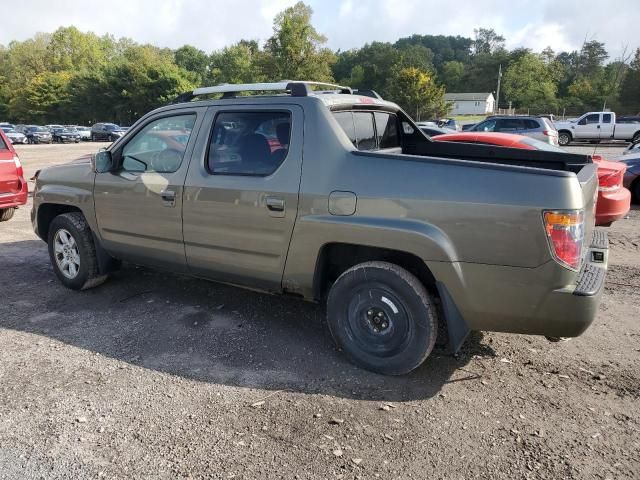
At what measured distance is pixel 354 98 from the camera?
4090 millimetres

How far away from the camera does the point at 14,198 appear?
823cm

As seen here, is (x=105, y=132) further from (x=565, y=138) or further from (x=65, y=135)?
(x=565, y=138)

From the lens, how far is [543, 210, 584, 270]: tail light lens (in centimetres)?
277

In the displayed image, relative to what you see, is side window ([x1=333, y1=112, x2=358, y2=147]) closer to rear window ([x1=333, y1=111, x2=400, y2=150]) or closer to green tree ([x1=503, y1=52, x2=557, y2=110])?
rear window ([x1=333, y1=111, x2=400, y2=150])

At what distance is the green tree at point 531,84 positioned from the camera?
69.6 m

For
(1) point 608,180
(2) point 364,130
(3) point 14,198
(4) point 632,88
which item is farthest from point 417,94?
(2) point 364,130

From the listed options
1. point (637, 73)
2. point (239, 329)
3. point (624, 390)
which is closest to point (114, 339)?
point (239, 329)

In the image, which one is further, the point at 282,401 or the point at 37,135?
the point at 37,135

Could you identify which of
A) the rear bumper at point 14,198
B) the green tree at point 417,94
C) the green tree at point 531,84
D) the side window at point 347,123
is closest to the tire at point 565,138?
the rear bumper at point 14,198

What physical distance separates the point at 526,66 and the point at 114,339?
85218 millimetres

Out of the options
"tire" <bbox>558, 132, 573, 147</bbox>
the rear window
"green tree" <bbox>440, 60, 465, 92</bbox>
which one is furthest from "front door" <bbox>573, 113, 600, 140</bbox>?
"green tree" <bbox>440, 60, 465, 92</bbox>

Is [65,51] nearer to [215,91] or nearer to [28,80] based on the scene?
[28,80]

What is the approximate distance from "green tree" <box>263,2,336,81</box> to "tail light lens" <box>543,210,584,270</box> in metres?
61.3

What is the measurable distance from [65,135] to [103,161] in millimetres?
45286
